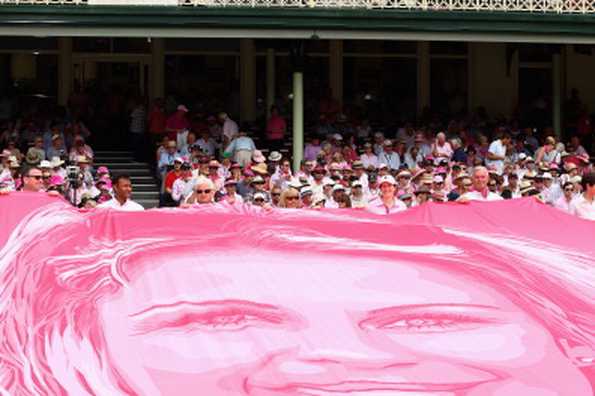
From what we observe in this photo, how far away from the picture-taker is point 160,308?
959 cm

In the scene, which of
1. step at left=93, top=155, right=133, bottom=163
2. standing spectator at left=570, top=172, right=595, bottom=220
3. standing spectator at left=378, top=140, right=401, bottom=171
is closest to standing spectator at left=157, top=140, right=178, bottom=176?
step at left=93, top=155, right=133, bottom=163

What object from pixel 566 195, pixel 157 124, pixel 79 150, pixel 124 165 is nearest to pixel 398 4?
pixel 157 124

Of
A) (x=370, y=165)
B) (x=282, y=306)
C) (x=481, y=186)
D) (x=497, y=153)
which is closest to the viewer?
Answer: (x=282, y=306)

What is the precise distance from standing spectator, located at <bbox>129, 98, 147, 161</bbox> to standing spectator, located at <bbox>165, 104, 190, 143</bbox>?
99 cm

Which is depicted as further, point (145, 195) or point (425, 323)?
point (145, 195)

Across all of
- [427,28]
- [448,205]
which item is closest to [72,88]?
[427,28]

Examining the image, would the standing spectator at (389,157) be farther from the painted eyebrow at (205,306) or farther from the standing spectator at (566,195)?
the painted eyebrow at (205,306)

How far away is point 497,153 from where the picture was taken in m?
23.4

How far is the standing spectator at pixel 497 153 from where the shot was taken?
906 inches

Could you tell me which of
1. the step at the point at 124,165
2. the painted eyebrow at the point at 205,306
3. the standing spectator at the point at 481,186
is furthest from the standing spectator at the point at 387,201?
the step at the point at 124,165

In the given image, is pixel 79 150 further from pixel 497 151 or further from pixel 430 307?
pixel 430 307

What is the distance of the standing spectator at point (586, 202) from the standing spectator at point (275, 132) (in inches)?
454

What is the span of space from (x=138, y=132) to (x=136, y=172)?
1.36 meters

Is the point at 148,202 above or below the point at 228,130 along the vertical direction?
below
